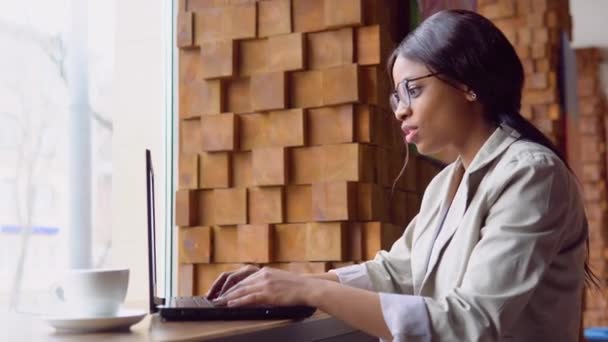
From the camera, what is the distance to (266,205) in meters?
2.07

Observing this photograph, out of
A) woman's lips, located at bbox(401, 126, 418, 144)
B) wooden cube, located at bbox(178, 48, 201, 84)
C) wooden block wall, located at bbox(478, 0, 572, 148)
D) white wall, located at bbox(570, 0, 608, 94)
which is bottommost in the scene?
woman's lips, located at bbox(401, 126, 418, 144)

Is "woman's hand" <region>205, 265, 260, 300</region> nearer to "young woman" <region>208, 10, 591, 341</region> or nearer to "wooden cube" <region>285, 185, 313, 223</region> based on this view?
"young woman" <region>208, 10, 591, 341</region>

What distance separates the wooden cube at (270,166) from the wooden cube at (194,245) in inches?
8.7

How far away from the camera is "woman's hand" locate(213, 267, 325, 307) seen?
51.5 inches

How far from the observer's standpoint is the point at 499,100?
1503 millimetres

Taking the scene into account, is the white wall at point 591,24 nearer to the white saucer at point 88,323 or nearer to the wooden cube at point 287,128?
the wooden cube at point 287,128

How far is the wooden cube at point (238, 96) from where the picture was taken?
2.13 meters

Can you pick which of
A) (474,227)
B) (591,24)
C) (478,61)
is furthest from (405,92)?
(591,24)

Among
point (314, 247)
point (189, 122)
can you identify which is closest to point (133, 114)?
point (189, 122)

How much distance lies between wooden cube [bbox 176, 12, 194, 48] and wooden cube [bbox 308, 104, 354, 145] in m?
0.43

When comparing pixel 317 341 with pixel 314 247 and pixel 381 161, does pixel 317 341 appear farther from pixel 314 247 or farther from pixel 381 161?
pixel 381 161

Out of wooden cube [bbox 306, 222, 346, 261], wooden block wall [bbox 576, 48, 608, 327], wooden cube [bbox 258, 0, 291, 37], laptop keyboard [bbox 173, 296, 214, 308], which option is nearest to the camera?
laptop keyboard [bbox 173, 296, 214, 308]

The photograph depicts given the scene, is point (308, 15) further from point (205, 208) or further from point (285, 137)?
point (205, 208)

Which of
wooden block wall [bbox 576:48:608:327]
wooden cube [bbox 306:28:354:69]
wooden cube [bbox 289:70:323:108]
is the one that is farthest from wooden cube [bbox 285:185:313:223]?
wooden block wall [bbox 576:48:608:327]
